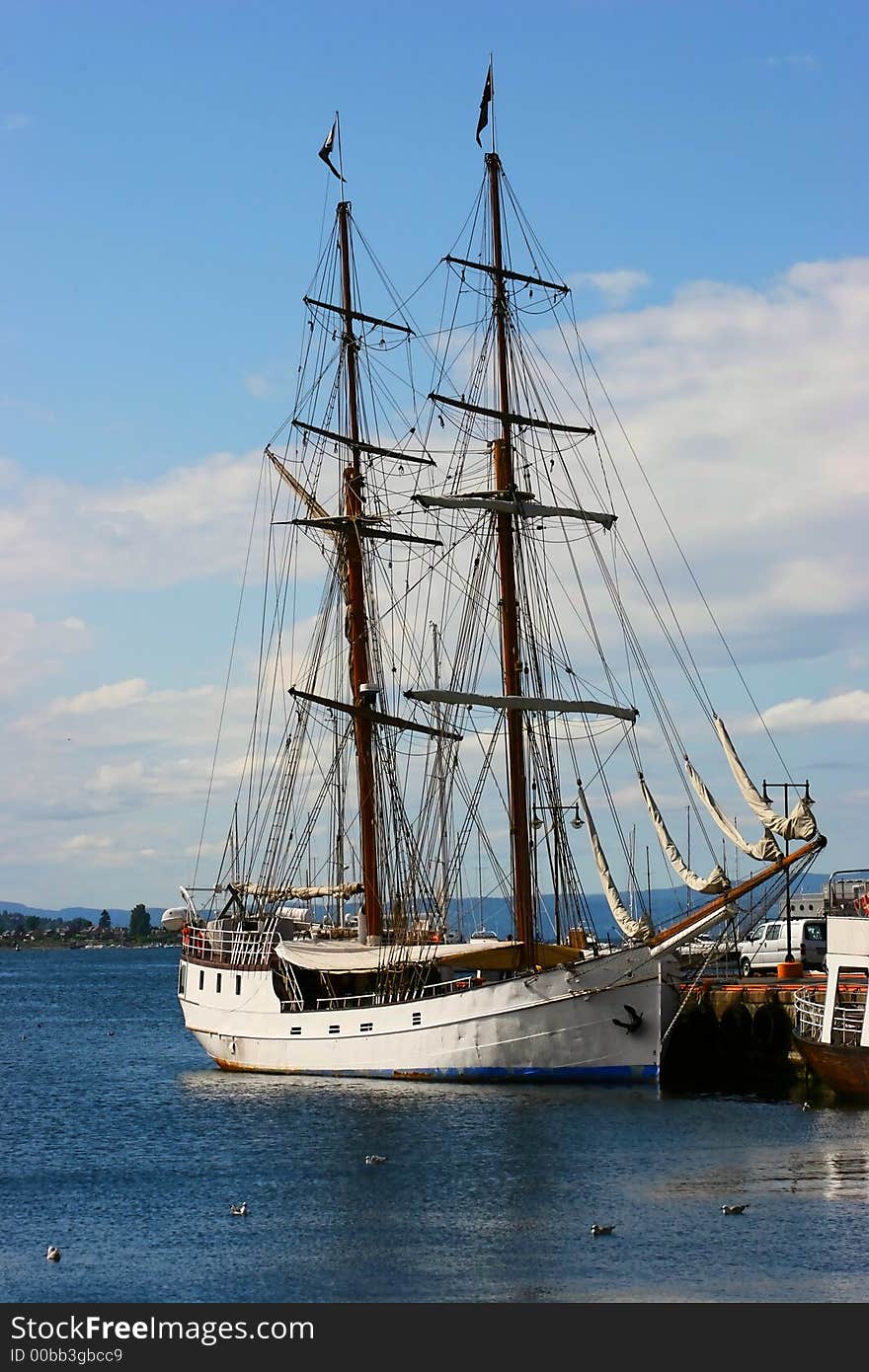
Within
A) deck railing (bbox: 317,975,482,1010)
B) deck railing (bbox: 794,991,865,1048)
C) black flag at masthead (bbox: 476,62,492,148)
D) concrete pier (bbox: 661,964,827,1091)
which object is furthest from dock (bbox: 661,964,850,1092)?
black flag at masthead (bbox: 476,62,492,148)

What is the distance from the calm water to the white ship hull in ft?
4.40

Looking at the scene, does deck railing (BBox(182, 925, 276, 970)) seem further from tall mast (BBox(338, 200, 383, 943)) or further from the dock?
the dock

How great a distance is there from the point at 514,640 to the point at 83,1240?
34.4m

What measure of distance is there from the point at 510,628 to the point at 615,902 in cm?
1134

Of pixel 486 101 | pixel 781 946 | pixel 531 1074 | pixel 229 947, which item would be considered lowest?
pixel 531 1074

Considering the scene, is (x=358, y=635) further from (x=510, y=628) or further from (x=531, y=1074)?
(x=531, y=1074)

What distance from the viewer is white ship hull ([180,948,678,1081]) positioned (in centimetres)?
5884

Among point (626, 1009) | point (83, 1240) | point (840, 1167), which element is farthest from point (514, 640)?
point (83, 1240)

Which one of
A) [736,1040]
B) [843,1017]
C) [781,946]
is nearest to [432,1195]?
[843,1017]

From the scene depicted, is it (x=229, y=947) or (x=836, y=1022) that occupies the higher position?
(x=229, y=947)

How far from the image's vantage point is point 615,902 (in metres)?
63.9

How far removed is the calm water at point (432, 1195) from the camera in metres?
32.2
